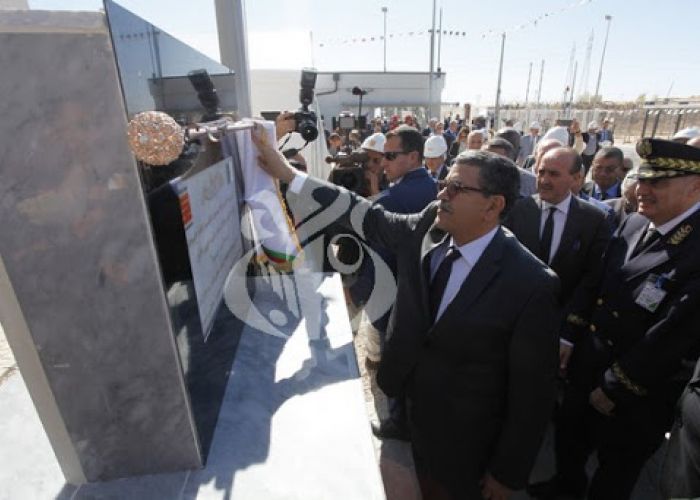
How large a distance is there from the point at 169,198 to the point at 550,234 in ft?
7.70

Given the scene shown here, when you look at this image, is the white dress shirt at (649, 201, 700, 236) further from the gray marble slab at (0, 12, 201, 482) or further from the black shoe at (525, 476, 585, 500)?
the gray marble slab at (0, 12, 201, 482)

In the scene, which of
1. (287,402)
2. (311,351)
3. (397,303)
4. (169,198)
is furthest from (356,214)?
(169,198)

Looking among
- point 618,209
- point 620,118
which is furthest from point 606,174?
point 620,118

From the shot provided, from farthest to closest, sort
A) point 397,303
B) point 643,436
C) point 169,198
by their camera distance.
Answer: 1. point 643,436
2. point 397,303
3. point 169,198

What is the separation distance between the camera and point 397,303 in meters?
1.83

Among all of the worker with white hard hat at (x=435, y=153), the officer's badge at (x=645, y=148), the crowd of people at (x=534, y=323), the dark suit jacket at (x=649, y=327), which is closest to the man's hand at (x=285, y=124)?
the crowd of people at (x=534, y=323)

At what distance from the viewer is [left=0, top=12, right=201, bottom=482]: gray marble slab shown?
786 mm

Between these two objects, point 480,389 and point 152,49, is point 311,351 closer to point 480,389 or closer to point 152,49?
point 480,389

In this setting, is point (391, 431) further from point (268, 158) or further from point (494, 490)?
point (268, 158)

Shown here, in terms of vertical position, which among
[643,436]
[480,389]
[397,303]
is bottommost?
[643,436]

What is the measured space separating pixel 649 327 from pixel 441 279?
3.42ft

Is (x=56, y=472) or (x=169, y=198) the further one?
(x=56, y=472)

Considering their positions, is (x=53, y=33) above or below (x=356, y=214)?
above

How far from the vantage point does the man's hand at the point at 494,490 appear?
1664 mm
